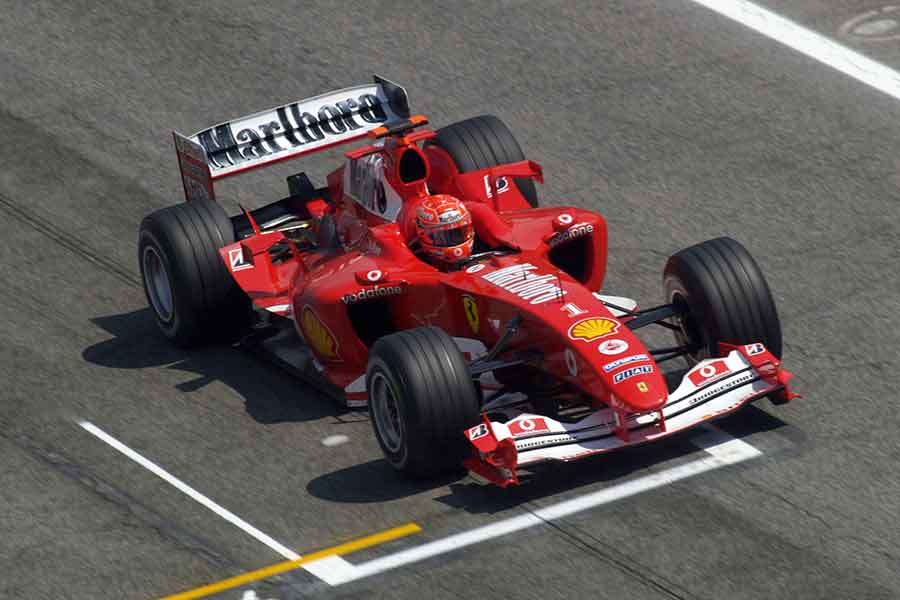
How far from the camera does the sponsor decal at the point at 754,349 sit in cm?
1338

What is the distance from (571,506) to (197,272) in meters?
4.14

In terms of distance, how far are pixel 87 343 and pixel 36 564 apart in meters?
3.66

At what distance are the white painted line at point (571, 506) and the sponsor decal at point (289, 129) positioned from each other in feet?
15.3

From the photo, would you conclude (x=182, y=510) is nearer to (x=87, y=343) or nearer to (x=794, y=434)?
(x=87, y=343)

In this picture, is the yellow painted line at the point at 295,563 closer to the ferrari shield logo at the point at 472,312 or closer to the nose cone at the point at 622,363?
the nose cone at the point at 622,363

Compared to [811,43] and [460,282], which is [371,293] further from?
[811,43]

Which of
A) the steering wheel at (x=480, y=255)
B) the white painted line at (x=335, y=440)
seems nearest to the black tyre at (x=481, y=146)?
the steering wheel at (x=480, y=255)

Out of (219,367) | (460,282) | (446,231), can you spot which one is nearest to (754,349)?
(460,282)

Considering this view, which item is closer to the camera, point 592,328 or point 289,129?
point 592,328

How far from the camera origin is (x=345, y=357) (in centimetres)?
1446

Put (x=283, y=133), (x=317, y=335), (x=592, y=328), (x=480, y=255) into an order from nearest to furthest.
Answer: (x=592, y=328)
(x=480, y=255)
(x=317, y=335)
(x=283, y=133)

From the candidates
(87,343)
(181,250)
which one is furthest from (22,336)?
(181,250)

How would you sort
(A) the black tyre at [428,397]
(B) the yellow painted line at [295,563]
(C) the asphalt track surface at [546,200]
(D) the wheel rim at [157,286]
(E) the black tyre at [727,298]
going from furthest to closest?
(D) the wheel rim at [157,286] → (E) the black tyre at [727,298] → (A) the black tyre at [428,397] → (C) the asphalt track surface at [546,200] → (B) the yellow painted line at [295,563]

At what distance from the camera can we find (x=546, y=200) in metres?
18.4
